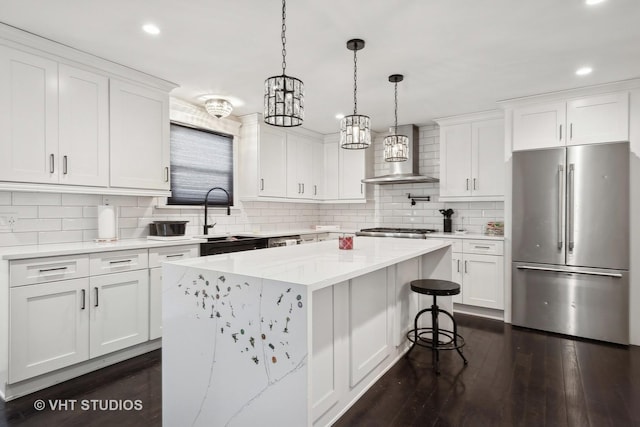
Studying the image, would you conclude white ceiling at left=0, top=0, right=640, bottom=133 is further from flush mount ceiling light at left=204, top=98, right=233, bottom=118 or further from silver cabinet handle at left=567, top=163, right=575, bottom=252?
silver cabinet handle at left=567, top=163, right=575, bottom=252

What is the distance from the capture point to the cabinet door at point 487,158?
4.22 meters

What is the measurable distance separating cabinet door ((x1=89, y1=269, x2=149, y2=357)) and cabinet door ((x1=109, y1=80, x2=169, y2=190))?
85 centimetres

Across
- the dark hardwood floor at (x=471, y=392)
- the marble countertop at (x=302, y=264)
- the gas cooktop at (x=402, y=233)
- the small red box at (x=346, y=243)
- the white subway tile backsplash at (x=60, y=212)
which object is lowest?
the dark hardwood floor at (x=471, y=392)

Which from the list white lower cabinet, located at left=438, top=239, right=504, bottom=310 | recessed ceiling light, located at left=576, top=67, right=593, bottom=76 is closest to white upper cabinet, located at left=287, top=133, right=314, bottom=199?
white lower cabinet, located at left=438, top=239, right=504, bottom=310

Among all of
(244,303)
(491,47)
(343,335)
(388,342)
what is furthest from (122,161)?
(491,47)

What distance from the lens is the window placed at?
392cm

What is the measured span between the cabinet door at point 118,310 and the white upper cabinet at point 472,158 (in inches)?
146

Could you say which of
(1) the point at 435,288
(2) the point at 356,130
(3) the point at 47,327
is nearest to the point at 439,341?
(1) the point at 435,288

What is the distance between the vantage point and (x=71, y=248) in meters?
2.51

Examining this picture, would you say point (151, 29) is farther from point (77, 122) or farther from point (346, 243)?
point (346, 243)

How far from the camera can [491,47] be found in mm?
2666

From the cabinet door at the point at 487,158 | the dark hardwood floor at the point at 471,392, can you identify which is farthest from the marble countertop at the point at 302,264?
the cabinet door at the point at 487,158

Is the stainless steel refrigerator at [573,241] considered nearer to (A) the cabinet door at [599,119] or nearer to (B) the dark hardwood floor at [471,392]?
(A) the cabinet door at [599,119]

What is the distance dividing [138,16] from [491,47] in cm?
253
